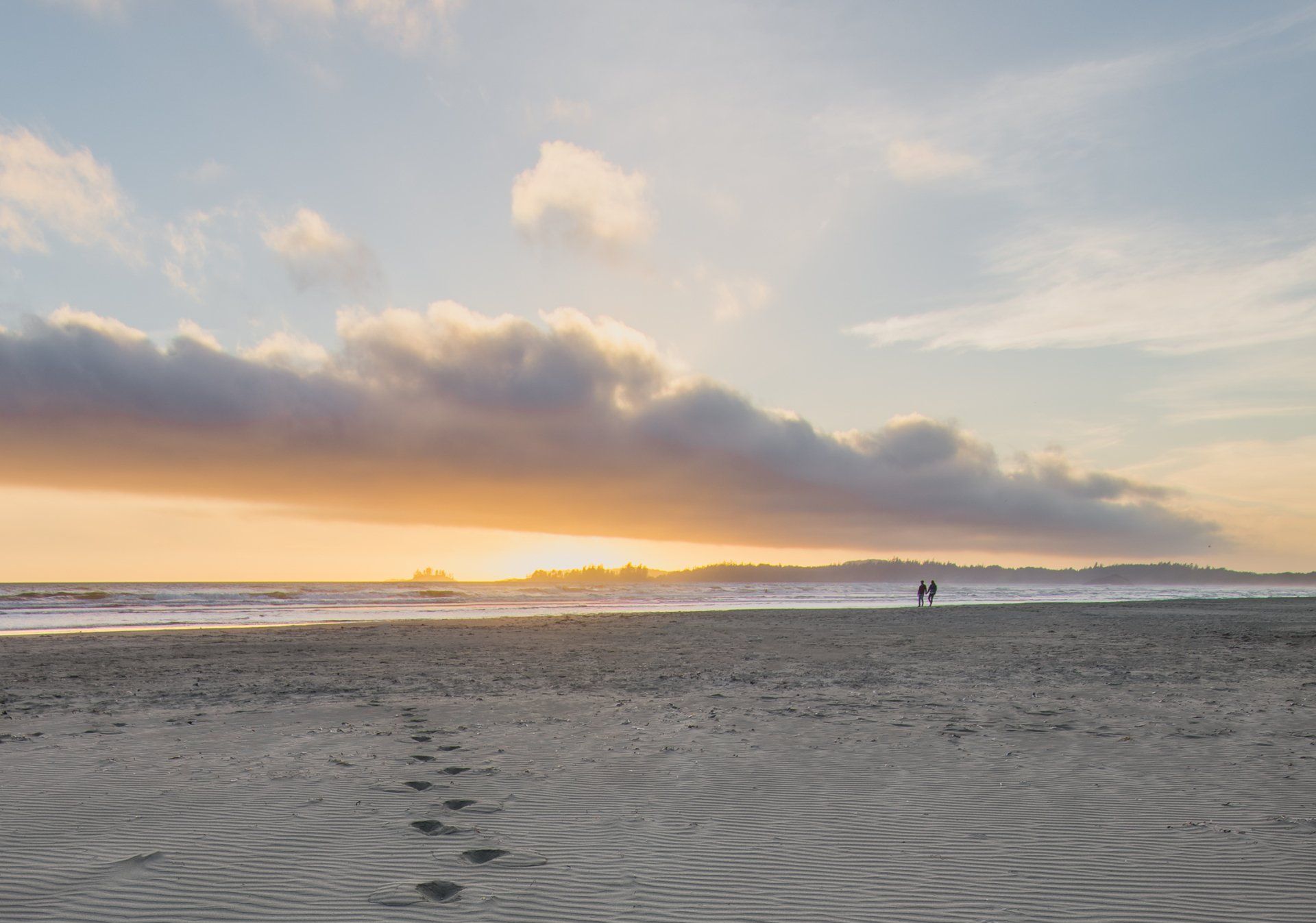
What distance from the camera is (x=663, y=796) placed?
713 centimetres

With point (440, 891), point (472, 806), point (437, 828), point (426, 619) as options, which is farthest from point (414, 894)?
point (426, 619)

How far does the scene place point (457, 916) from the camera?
461 cm

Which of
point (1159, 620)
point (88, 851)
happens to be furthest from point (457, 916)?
point (1159, 620)

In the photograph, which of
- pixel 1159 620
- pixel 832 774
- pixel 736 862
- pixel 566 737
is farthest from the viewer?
pixel 1159 620

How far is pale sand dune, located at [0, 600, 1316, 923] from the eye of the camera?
4.98 metres

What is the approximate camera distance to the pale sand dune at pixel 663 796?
4.98 m

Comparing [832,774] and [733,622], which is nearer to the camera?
[832,774]

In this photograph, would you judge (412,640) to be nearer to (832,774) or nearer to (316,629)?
(316,629)

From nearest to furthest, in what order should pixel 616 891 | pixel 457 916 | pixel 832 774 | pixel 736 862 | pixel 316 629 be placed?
pixel 457 916, pixel 616 891, pixel 736 862, pixel 832 774, pixel 316 629

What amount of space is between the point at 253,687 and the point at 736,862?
11525mm

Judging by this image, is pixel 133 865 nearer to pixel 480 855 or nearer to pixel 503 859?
pixel 480 855

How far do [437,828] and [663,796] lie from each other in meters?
2.01

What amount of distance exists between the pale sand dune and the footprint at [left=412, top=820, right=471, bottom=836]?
26 mm

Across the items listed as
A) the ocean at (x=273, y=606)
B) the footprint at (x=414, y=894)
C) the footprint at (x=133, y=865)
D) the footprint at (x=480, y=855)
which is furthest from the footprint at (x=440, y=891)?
the ocean at (x=273, y=606)
